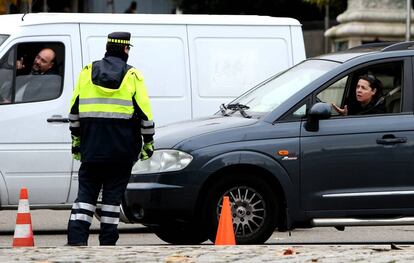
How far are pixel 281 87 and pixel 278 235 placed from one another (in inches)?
92.6

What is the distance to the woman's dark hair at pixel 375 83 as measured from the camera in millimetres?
11560

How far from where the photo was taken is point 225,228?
34.4ft

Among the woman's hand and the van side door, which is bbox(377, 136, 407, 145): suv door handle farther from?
the van side door

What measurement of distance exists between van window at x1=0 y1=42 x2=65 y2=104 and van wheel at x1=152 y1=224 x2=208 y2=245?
90.8 inches

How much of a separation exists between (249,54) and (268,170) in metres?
3.52

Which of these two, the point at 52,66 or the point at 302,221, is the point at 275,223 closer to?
the point at 302,221

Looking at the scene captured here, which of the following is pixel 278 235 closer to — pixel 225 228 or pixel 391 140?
pixel 391 140

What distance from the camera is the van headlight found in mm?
11000

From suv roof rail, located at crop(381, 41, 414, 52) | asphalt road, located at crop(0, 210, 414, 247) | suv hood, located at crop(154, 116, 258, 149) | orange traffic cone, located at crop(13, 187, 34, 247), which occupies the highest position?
suv roof rail, located at crop(381, 41, 414, 52)

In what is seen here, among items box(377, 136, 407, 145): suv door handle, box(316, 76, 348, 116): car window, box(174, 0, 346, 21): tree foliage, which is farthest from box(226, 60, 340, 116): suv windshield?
box(174, 0, 346, 21): tree foliage

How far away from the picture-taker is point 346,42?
29016mm

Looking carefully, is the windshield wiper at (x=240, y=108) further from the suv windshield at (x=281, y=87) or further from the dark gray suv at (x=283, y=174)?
the dark gray suv at (x=283, y=174)

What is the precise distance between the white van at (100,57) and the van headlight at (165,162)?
2.43m

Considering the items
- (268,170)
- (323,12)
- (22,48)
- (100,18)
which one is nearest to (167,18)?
(100,18)
